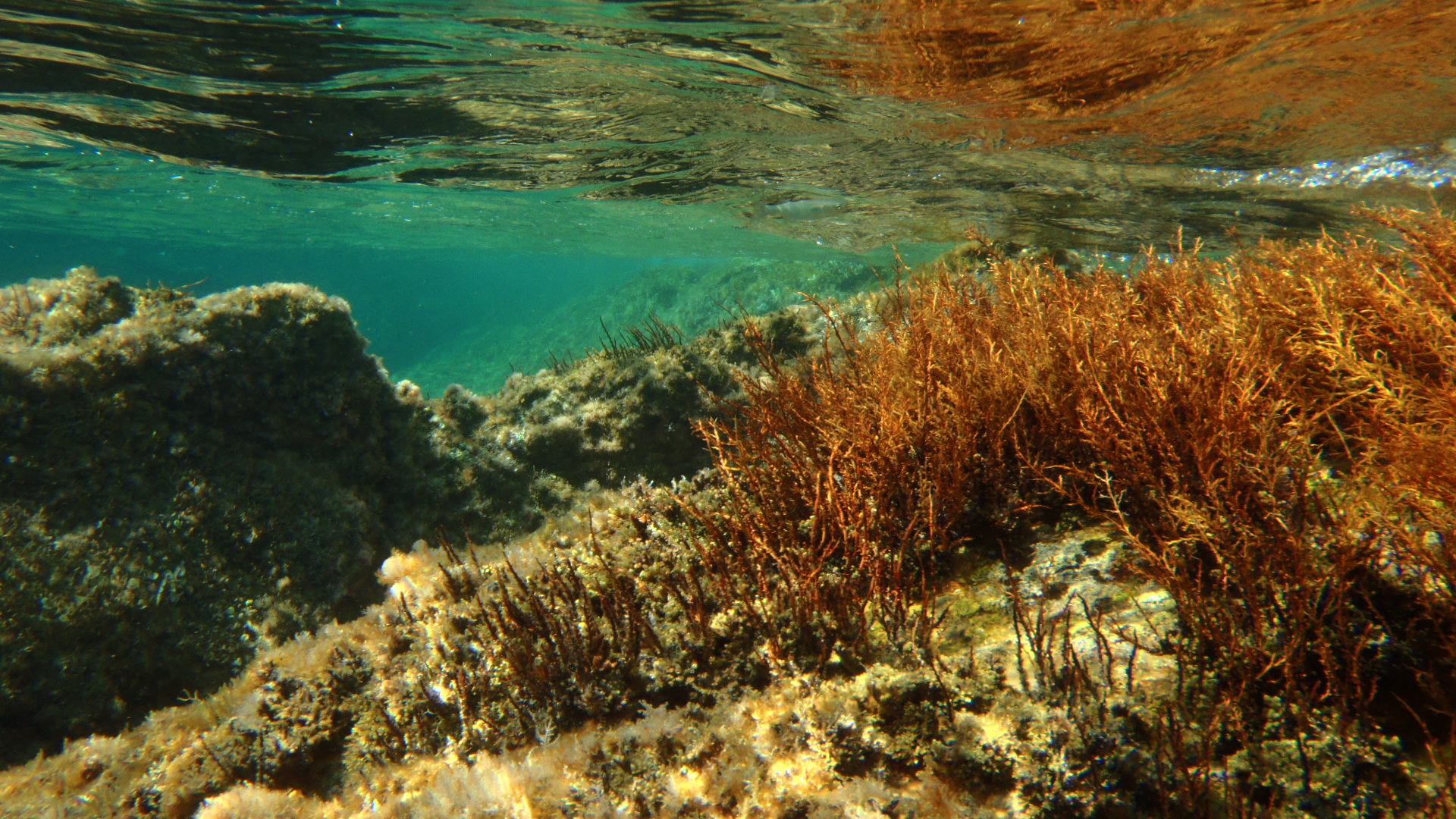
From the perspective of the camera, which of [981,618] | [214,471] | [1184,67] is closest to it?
[981,618]

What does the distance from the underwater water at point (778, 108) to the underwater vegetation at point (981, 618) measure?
9.66 feet

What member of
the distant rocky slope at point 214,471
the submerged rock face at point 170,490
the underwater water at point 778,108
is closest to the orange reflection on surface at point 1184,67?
the underwater water at point 778,108

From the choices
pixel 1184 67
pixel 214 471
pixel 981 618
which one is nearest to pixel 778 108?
pixel 1184 67

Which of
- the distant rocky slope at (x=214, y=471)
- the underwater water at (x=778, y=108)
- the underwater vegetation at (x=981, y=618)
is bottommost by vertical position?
the distant rocky slope at (x=214, y=471)

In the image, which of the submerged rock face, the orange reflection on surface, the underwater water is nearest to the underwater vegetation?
the submerged rock face

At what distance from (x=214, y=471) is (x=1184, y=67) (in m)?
13.1

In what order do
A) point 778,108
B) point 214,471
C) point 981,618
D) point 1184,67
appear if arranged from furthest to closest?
point 778,108, point 1184,67, point 214,471, point 981,618

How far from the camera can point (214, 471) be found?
6215 millimetres

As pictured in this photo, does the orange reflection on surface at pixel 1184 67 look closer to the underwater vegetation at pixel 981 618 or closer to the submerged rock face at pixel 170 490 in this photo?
the underwater vegetation at pixel 981 618

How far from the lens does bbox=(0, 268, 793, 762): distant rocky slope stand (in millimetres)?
5211

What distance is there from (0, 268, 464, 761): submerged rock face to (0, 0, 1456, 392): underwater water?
3.23ft

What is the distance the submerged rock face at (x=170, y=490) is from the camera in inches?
203

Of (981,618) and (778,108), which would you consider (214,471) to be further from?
(778,108)

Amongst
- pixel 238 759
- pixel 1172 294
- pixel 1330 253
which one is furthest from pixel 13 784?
pixel 1330 253
